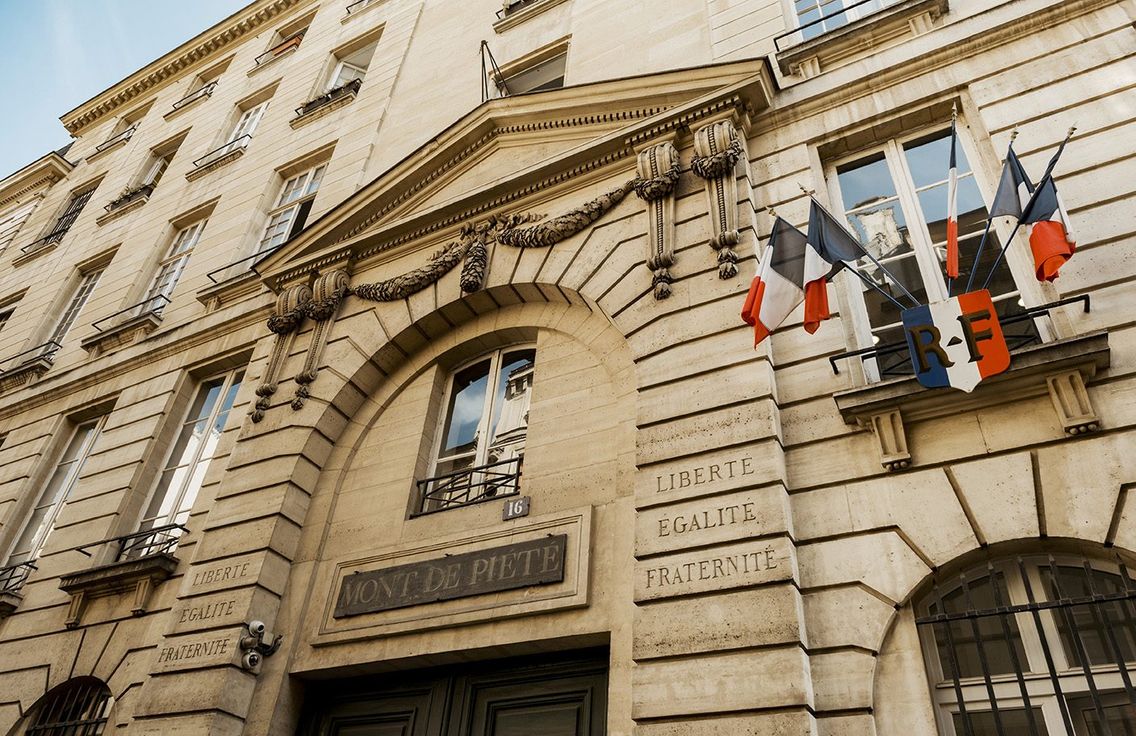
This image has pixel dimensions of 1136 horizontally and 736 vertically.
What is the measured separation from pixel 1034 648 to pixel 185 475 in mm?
10894

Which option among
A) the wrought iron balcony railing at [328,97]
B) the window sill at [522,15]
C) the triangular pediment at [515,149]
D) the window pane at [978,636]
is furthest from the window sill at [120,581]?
the window sill at [522,15]

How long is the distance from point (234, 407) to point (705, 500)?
769 cm

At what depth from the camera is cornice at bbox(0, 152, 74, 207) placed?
25.2 metres

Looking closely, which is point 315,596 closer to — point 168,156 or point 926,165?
point 926,165

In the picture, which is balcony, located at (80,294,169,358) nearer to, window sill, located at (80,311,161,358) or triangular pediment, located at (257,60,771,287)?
window sill, located at (80,311,161,358)

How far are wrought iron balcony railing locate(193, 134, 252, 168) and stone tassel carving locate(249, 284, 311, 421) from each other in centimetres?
828

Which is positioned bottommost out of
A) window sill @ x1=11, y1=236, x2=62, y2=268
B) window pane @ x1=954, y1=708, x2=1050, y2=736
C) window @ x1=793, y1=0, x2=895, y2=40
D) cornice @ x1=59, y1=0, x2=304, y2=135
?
window pane @ x1=954, y1=708, x2=1050, y2=736

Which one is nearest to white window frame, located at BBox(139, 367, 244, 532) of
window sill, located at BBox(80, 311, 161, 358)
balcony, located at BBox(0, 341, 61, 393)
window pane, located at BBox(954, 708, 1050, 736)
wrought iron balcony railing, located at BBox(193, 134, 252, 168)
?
window sill, located at BBox(80, 311, 161, 358)

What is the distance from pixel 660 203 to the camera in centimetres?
854

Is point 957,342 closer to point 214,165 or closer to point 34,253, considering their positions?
point 214,165

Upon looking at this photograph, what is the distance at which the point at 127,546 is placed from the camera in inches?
432

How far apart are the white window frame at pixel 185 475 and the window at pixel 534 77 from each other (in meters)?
6.67

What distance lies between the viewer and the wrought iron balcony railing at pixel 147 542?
409 inches

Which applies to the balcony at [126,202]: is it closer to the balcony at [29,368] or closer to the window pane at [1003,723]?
the balcony at [29,368]
